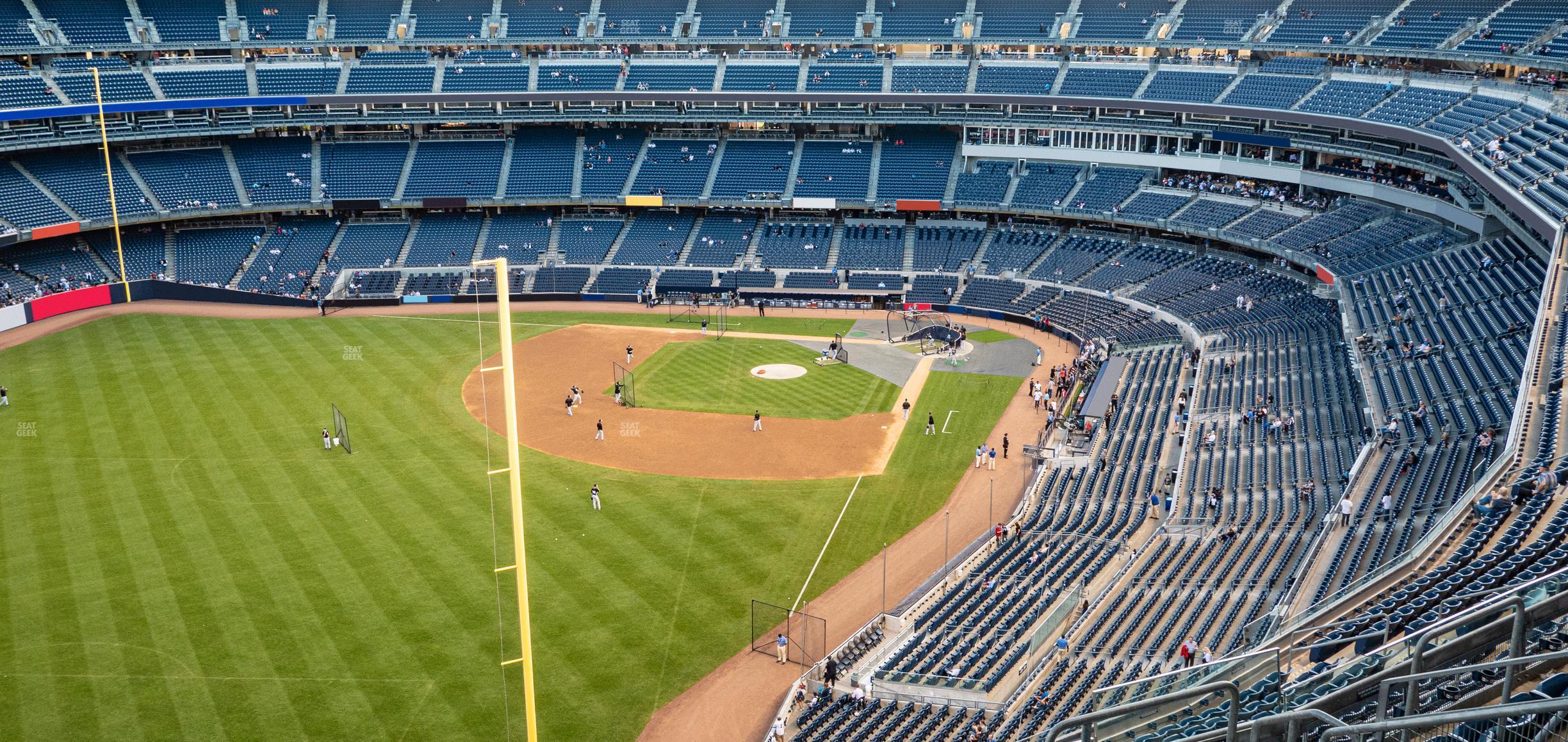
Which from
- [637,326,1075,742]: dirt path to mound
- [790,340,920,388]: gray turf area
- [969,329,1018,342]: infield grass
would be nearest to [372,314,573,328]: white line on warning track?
[790,340,920,388]: gray turf area

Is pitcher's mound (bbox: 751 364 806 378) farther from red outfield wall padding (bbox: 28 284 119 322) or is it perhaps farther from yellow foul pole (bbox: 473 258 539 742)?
red outfield wall padding (bbox: 28 284 119 322)

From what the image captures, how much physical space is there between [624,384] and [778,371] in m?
7.24

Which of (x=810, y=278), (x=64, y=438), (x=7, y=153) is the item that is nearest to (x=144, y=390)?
(x=64, y=438)

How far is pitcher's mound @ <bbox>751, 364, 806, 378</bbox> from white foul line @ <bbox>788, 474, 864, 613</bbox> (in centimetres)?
1242

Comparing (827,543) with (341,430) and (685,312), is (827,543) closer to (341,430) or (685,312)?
(341,430)

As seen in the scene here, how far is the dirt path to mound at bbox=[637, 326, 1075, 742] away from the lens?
25.9 m

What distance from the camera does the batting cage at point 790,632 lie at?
28891 mm

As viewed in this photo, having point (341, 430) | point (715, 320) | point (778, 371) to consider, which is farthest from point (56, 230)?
point (778, 371)

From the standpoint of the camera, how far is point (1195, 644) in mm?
24938

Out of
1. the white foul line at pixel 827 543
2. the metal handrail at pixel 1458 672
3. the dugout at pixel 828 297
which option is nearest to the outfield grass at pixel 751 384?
the white foul line at pixel 827 543

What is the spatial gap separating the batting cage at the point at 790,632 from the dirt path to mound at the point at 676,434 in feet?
31.4

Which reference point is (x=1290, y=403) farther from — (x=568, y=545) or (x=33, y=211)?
(x=33, y=211)

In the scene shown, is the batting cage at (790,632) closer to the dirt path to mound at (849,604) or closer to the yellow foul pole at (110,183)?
the dirt path to mound at (849,604)

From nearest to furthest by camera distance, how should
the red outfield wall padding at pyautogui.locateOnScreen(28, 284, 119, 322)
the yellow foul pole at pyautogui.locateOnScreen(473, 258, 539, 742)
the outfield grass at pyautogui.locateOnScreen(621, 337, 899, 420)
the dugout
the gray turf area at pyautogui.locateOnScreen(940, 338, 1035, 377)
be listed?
1. the yellow foul pole at pyautogui.locateOnScreen(473, 258, 539, 742)
2. the outfield grass at pyautogui.locateOnScreen(621, 337, 899, 420)
3. the gray turf area at pyautogui.locateOnScreen(940, 338, 1035, 377)
4. the red outfield wall padding at pyautogui.locateOnScreen(28, 284, 119, 322)
5. the dugout
